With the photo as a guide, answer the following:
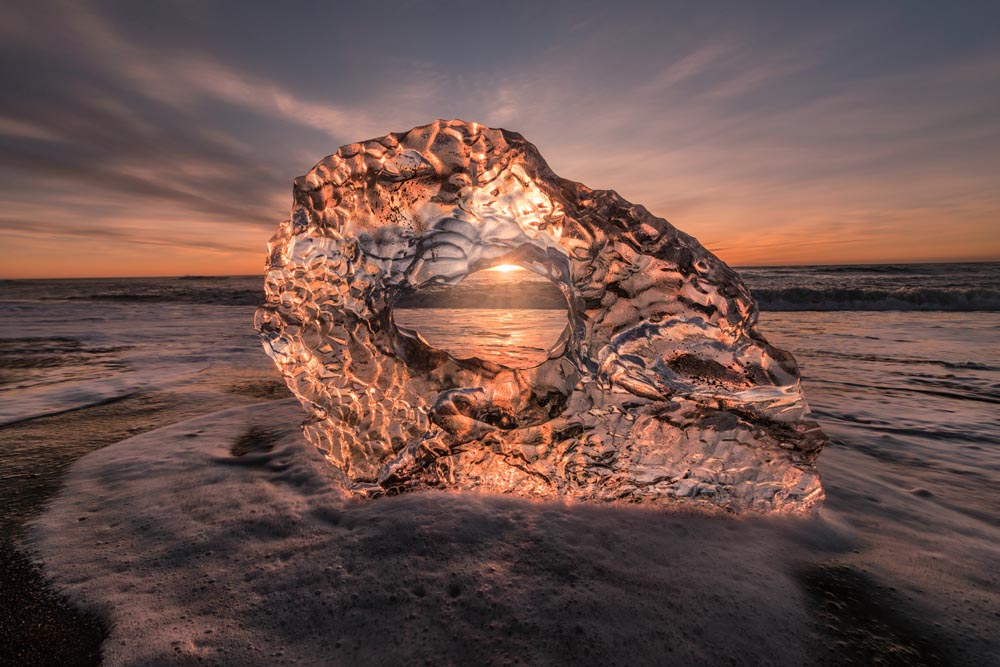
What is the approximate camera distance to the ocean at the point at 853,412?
4.90 feet

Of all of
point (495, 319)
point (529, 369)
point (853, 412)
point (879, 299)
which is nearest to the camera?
point (529, 369)

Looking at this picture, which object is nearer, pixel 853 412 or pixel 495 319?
pixel 853 412

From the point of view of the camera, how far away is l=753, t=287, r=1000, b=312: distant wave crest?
11991mm

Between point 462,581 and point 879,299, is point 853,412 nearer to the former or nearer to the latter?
point 462,581

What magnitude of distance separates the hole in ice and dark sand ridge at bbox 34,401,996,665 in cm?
82

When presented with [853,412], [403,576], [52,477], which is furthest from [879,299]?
[52,477]

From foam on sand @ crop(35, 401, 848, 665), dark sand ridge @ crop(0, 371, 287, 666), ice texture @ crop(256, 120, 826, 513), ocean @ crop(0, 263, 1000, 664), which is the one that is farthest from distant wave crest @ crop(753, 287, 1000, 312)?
dark sand ridge @ crop(0, 371, 287, 666)

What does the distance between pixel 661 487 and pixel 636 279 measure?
0.81m

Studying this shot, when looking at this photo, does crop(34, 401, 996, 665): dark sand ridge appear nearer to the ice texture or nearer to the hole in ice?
the ice texture

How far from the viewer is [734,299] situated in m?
1.77

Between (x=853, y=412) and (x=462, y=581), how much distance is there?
303 centimetres

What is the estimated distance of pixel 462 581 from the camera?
135 cm

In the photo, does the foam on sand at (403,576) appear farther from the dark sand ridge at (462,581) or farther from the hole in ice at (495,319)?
the hole in ice at (495,319)

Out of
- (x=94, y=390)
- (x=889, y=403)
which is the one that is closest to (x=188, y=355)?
(x=94, y=390)
